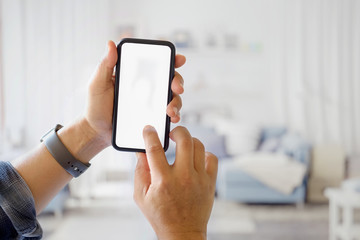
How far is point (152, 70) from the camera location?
63 cm

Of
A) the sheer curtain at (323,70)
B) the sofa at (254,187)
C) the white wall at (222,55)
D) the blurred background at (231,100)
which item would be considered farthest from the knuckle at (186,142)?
the sheer curtain at (323,70)

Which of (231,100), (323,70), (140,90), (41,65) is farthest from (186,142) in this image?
(323,70)

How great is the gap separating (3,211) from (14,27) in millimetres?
2790

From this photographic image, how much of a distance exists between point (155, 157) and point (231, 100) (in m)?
3.26

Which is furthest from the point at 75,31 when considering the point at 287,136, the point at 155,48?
the point at 155,48

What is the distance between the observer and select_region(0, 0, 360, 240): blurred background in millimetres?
2541

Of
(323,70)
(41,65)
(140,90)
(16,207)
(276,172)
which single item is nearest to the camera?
(16,207)

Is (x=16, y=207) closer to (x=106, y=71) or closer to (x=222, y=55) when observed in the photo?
(x=106, y=71)

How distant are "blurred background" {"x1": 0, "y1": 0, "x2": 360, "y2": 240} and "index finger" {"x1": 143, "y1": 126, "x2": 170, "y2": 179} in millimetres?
1787

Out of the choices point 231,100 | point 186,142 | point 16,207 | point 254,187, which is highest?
point 186,142

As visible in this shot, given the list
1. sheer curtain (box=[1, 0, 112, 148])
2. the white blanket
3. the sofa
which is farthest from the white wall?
the white blanket

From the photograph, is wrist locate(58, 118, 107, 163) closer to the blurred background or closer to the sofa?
the blurred background

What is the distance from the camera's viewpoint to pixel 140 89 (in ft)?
2.09

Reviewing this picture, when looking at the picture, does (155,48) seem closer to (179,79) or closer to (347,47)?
(179,79)
